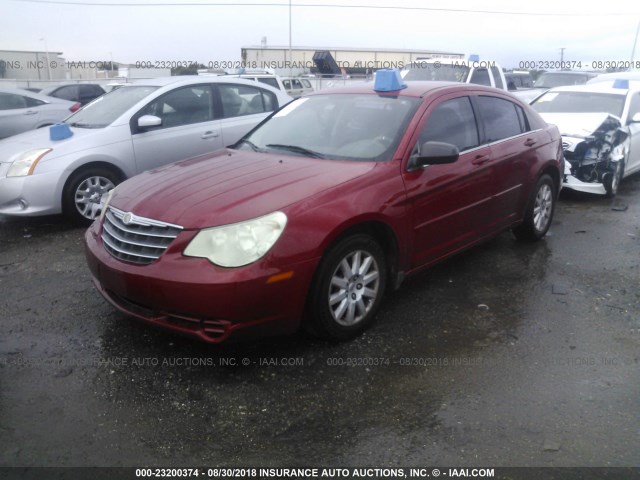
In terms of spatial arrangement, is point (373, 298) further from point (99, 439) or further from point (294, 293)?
point (99, 439)

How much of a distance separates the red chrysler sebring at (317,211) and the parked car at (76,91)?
1445 cm

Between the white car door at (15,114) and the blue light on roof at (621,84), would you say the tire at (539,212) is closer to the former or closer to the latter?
the blue light on roof at (621,84)

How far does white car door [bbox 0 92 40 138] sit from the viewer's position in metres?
11.4

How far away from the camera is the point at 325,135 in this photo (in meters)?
4.34

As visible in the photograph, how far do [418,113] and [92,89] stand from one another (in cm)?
1607

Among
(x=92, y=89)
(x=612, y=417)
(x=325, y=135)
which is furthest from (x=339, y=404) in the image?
(x=92, y=89)

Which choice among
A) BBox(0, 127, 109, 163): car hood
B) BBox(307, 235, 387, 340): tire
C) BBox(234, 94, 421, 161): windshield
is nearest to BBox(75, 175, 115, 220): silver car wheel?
BBox(0, 127, 109, 163): car hood

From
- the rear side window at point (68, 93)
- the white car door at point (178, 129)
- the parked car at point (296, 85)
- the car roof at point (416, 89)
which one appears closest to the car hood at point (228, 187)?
the car roof at point (416, 89)

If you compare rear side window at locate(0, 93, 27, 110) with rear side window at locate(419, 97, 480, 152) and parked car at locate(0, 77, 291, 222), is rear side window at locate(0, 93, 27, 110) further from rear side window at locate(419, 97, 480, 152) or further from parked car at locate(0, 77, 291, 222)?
rear side window at locate(419, 97, 480, 152)

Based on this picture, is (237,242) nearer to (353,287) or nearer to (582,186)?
(353,287)

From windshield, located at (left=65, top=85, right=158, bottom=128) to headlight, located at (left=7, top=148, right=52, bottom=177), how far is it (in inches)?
32.2

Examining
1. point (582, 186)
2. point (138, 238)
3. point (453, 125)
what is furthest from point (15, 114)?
point (582, 186)

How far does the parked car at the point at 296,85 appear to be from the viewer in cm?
2206

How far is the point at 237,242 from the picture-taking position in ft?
10.3
